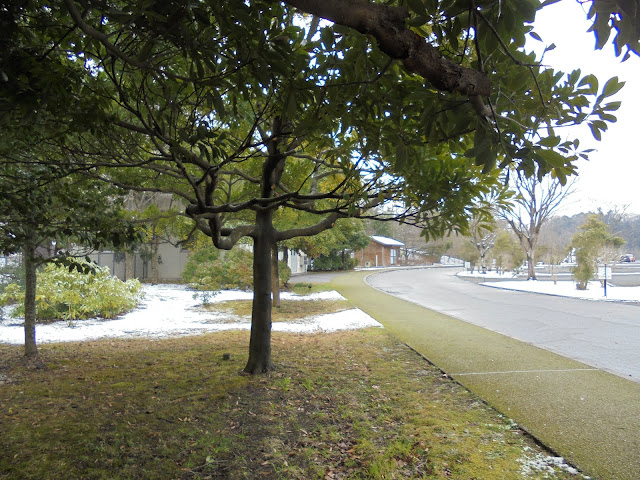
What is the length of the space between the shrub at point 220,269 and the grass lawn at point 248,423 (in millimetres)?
12053

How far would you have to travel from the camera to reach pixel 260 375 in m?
6.12

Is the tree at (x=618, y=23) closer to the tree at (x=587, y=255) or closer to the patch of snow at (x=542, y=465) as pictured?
the patch of snow at (x=542, y=465)

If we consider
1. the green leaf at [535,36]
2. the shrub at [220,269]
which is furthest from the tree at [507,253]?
the green leaf at [535,36]

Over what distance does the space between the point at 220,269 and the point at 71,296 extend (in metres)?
9.19

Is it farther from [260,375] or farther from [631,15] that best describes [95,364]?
[631,15]

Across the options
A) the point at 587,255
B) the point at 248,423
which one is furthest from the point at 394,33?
the point at 587,255

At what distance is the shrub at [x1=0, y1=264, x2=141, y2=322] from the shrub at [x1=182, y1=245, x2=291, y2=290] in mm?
6589

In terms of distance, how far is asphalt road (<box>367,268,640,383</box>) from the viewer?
7543 mm

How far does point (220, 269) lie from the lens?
19.8 metres

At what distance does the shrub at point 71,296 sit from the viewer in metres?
10.7

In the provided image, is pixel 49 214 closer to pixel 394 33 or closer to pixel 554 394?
pixel 394 33

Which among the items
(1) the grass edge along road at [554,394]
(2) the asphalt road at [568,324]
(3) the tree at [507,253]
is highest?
(3) the tree at [507,253]

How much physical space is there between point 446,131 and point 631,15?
1.29m

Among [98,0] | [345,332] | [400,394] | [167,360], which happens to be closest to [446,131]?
[98,0]
